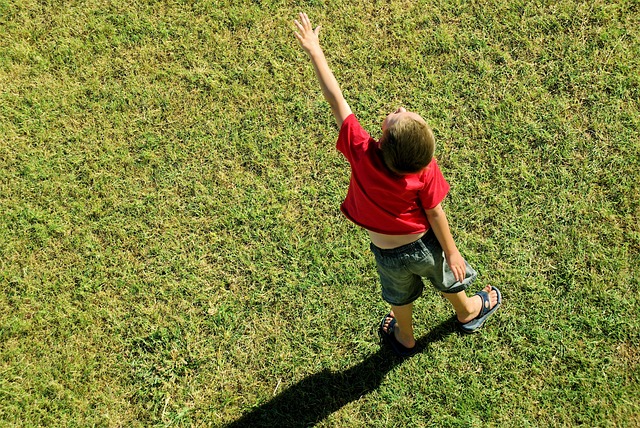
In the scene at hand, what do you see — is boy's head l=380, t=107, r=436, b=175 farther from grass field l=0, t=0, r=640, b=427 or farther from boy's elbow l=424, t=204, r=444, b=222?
grass field l=0, t=0, r=640, b=427

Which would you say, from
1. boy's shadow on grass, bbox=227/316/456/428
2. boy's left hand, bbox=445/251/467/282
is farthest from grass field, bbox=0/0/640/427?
boy's left hand, bbox=445/251/467/282

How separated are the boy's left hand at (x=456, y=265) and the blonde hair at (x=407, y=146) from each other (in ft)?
1.96

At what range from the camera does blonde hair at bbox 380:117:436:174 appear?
2406mm

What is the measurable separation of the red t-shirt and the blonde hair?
90mm

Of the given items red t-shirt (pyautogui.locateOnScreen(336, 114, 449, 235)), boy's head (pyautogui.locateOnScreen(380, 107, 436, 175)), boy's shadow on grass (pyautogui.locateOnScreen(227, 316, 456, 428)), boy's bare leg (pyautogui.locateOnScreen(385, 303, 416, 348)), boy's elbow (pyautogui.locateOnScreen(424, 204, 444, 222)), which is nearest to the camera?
boy's head (pyautogui.locateOnScreen(380, 107, 436, 175))

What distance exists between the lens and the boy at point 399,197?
2467 mm

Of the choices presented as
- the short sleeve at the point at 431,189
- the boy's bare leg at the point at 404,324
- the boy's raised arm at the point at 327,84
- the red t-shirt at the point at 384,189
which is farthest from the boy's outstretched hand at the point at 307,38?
the boy's bare leg at the point at 404,324

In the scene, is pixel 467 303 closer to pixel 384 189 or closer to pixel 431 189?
pixel 431 189

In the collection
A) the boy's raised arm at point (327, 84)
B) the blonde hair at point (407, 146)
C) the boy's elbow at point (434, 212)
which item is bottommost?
the boy's elbow at point (434, 212)

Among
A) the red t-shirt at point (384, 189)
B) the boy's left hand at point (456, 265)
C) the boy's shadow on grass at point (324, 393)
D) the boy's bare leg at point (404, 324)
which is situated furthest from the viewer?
the boy's shadow on grass at point (324, 393)

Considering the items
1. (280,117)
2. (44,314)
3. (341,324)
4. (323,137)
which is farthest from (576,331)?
(44,314)

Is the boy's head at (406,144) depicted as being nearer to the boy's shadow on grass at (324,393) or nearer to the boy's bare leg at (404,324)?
the boy's bare leg at (404,324)

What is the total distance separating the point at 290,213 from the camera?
4.18 metres

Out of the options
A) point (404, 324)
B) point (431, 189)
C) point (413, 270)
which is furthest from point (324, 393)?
point (431, 189)
